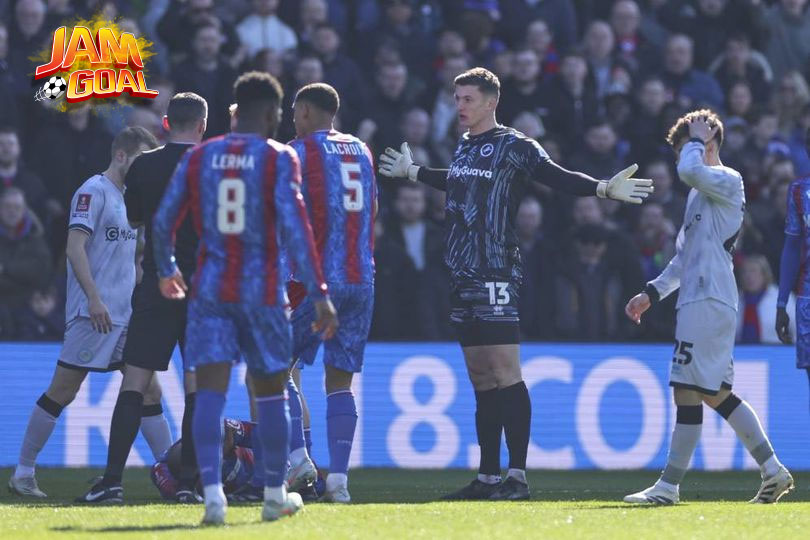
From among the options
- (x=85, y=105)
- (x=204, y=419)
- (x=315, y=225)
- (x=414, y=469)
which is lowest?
(x=414, y=469)

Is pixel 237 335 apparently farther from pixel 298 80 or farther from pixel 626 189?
pixel 298 80

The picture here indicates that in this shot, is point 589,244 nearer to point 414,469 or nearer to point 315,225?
point 414,469

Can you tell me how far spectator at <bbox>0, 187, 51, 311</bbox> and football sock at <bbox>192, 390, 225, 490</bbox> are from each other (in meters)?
6.59

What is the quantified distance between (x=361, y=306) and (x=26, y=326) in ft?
17.5

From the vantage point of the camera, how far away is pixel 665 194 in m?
16.0

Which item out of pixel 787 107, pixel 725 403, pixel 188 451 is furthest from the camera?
pixel 787 107

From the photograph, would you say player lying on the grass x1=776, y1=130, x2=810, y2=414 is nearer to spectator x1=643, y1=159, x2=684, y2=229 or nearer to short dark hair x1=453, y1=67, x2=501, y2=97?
short dark hair x1=453, y1=67, x2=501, y2=97

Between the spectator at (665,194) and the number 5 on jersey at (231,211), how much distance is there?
894 centimetres

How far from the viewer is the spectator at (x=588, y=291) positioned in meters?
14.5

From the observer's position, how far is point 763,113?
1755cm

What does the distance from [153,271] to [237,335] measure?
171cm

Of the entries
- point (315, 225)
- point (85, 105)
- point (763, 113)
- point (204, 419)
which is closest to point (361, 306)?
point (315, 225)

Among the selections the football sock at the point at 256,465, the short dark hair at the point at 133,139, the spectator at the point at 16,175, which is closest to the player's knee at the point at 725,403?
the football sock at the point at 256,465

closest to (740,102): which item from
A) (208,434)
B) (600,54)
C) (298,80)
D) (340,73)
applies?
(600,54)
